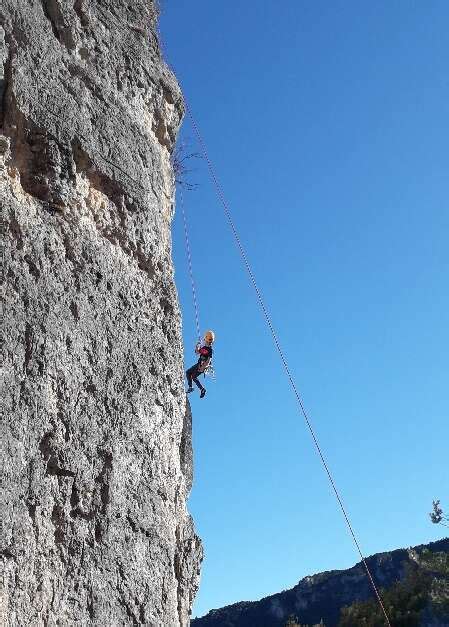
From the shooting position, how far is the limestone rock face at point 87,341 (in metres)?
3.20

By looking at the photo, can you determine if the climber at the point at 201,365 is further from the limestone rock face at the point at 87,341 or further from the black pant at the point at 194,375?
the limestone rock face at the point at 87,341

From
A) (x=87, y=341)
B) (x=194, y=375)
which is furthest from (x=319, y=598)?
(x=87, y=341)

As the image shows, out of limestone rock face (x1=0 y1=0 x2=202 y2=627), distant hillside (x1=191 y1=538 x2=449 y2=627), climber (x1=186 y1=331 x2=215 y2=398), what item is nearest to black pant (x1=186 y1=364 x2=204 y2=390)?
climber (x1=186 y1=331 x2=215 y2=398)

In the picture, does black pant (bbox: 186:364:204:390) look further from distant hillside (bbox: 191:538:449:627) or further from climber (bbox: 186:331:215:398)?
distant hillside (bbox: 191:538:449:627)

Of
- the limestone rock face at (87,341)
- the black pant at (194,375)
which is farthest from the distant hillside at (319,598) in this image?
the limestone rock face at (87,341)

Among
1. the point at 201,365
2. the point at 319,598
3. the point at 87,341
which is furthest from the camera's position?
the point at 319,598

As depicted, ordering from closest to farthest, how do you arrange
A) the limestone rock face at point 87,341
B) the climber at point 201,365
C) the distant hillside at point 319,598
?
the limestone rock face at point 87,341 → the climber at point 201,365 → the distant hillside at point 319,598

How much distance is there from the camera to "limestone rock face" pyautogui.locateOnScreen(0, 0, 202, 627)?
3.20 metres

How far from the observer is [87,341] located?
3.75 meters

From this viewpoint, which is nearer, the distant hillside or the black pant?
the black pant

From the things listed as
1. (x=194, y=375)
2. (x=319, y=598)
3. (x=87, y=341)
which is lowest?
(x=87, y=341)

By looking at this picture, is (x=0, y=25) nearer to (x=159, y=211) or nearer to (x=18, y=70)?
(x=18, y=70)

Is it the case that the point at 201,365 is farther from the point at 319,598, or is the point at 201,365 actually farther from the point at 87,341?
the point at 319,598

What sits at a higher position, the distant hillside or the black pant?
the distant hillside
